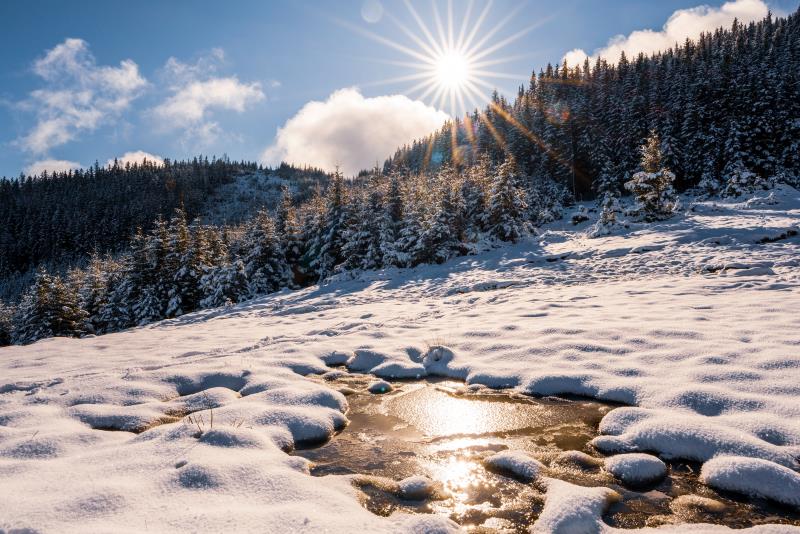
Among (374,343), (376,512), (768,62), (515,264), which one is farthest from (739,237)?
(768,62)

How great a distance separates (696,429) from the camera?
14.1 feet

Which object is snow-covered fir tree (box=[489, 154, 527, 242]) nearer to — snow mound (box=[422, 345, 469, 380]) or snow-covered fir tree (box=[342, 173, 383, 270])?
snow-covered fir tree (box=[342, 173, 383, 270])

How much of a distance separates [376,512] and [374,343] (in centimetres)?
575

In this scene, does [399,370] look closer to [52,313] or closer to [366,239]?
[366,239]

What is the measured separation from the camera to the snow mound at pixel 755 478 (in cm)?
339

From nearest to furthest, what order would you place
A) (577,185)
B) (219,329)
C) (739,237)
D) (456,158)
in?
(219,329) → (739,237) → (577,185) → (456,158)

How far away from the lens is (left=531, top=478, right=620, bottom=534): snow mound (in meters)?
3.14

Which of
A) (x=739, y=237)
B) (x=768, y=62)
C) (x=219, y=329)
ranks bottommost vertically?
(x=219, y=329)

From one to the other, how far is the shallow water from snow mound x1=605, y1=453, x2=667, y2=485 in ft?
0.27

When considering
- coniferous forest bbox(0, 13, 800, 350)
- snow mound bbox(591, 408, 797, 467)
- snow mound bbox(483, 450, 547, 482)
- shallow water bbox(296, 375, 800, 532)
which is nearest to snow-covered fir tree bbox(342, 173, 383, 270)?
coniferous forest bbox(0, 13, 800, 350)

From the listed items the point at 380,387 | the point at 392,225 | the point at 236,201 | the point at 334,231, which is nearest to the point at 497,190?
the point at 392,225

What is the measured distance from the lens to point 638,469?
390 cm

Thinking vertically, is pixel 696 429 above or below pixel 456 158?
below

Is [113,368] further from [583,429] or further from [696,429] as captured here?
[696,429]
